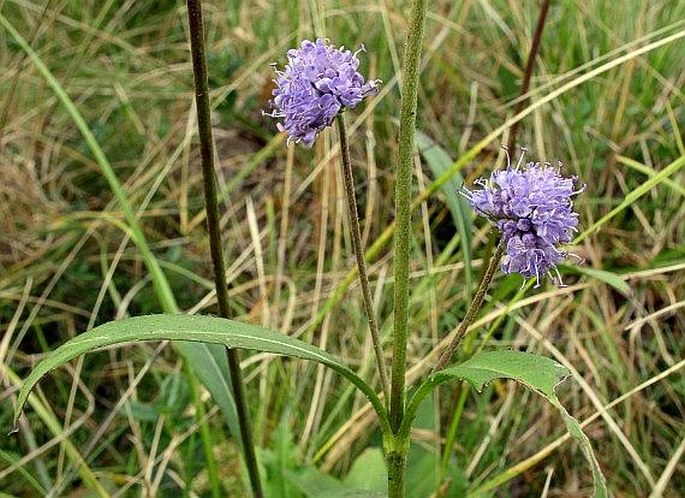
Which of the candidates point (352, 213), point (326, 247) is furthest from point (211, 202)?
point (326, 247)

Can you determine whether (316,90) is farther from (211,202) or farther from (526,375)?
(526,375)

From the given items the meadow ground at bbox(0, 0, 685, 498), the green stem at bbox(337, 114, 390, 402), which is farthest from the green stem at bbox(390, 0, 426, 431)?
the meadow ground at bbox(0, 0, 685, 498)

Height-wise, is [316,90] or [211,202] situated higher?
[316,90]

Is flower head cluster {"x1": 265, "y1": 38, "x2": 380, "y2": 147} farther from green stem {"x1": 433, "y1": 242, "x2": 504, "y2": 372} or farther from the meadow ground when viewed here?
the meadow ground

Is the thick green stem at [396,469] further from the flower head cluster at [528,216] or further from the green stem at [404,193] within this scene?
the flower head cluster at [528,216]

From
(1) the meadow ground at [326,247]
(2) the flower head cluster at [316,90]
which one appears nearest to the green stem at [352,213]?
(2) the flower head cluster at [316,90]

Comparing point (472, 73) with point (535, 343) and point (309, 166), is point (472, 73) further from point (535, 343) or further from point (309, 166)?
point (535, 343)

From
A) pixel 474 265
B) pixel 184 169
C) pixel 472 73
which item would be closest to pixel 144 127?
pixel 184 169
